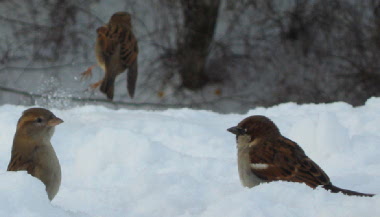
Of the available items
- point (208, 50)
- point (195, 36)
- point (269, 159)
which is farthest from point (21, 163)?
point (208, 50)

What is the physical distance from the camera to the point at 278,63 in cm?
746

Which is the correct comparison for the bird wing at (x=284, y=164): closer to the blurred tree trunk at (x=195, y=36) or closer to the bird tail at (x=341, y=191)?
the bird tail at (x=341, y=191)

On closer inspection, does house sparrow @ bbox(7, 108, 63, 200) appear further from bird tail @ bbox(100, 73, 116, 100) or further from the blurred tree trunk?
the blurred tree trunk

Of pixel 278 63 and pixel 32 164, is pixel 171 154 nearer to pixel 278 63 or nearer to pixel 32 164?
pixel 32 164

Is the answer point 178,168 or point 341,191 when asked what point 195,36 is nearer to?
point 178,168

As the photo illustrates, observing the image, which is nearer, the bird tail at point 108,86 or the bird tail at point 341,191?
the bird tail at point 341,191

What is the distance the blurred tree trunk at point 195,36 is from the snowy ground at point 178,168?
2.93m

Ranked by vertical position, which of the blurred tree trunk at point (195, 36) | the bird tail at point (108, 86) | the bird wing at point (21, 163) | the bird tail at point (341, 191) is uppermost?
the blurred tree trunk at point (195, 36)

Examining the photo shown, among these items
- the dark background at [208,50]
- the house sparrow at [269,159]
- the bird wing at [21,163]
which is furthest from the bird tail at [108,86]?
the bird wing at [21,163]

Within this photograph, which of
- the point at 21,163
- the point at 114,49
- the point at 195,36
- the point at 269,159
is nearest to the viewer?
the point at 21,163

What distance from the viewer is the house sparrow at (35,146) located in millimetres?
2850

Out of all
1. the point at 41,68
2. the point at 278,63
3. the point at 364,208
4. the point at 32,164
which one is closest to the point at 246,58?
the point at 278,63

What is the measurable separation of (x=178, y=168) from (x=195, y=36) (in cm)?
415

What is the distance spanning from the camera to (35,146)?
2.93 meters
